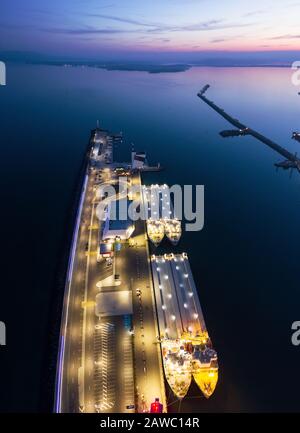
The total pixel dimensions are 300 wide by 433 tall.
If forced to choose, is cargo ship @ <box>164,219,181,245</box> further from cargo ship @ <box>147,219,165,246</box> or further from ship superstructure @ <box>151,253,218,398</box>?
ship superstructure @ <box>151,253,218,398</box>

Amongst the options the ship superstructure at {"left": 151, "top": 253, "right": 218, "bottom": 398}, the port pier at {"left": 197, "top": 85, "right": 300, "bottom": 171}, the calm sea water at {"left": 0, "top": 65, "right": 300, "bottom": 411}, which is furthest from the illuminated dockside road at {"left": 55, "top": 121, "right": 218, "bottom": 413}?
the port pier at {"left": 197, "top": 85, "right": 300, "bottom": 171}

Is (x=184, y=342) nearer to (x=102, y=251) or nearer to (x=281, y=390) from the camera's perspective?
(x=281, y=390)

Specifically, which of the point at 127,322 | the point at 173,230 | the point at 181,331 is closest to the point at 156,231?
the point at 173,230

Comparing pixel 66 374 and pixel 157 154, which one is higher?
pixel 157 154

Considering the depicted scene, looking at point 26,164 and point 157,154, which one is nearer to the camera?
point 26,164

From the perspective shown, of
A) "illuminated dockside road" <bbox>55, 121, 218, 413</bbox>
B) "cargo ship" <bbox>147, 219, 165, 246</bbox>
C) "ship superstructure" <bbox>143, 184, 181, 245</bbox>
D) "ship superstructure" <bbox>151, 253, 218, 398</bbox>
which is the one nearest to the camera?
"illuminated dockside road" <bbox>55, 121, 218, 413</bbox>

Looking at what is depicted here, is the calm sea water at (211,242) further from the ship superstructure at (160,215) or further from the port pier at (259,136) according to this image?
the port pier at (259,136)

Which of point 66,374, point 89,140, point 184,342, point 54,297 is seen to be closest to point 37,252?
point 54,297

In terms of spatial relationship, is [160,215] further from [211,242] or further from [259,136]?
[259,136]
